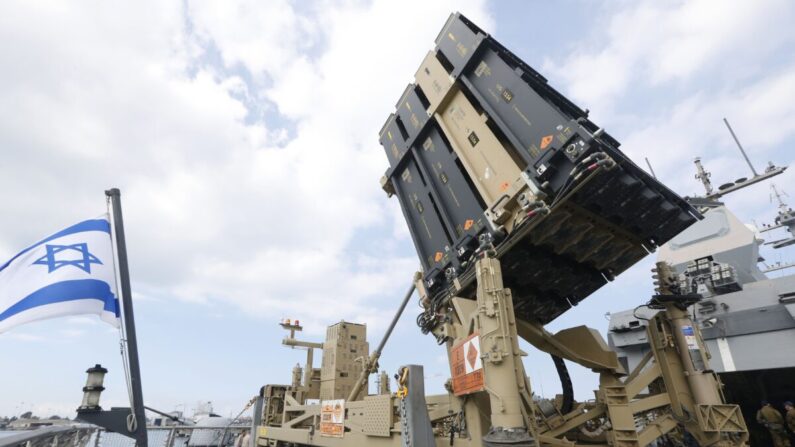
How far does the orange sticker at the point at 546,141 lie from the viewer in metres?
5.25

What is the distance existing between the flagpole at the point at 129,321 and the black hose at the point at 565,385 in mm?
6450

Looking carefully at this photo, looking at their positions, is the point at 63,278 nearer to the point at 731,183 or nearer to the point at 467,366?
the point at 467,366

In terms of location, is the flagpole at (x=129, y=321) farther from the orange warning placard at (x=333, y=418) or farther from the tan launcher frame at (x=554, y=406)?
the orange warning placard at (x=333, y=418)

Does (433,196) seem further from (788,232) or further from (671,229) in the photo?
(788,232)

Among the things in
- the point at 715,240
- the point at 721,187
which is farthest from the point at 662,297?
the point at 721,187

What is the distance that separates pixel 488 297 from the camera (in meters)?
4.92

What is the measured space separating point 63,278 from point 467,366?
464 centimetres

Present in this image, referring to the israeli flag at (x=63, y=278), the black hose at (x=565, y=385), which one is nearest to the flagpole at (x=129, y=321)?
the israeli flag at (x=63, y=278)

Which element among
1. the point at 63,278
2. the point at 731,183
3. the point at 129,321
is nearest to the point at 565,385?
the point at 129,321

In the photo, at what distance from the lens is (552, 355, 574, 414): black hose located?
6.90 meters

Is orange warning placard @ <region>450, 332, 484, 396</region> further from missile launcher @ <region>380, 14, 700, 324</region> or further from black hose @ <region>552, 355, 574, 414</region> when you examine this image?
black hose @ <region>552, 355, 574, 414</region>

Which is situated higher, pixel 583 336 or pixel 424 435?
pixel 583 336

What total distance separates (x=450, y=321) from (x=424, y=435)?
5.70 ft

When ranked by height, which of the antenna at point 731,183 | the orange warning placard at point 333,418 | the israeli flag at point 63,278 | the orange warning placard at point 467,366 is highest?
the antenna at point 731,183
